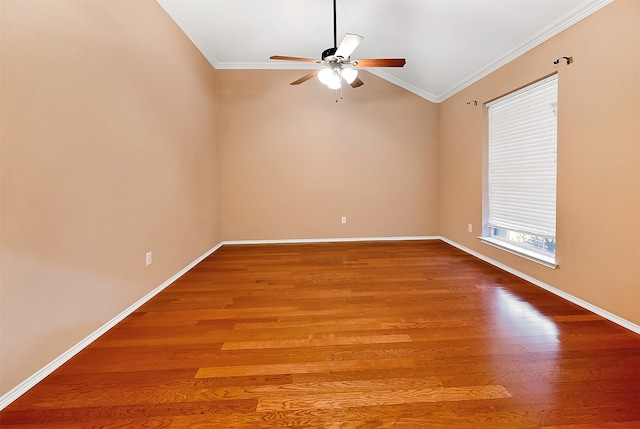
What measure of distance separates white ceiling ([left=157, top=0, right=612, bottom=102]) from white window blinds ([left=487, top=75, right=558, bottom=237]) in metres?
0.47

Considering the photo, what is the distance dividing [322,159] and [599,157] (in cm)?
351

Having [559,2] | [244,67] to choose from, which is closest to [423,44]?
[559,2]

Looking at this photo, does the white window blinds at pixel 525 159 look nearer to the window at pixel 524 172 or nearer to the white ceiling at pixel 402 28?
the window at pixel 524 172

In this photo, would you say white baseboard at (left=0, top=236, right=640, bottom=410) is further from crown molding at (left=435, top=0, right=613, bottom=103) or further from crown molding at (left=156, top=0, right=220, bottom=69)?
crown molding at (left=156, top=0, right=220, bottom=69)

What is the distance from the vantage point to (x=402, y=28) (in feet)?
11.0

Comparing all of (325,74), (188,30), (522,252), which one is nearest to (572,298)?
(522,252)

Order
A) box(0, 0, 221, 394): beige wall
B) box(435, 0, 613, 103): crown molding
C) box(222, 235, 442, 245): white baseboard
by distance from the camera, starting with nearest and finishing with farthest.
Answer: box(0, 0, 221, 394): beige wall → box(435, 0, 613, 103): crown molding → box(222, 235, 442, 245): white baseboard

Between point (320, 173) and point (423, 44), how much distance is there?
7.88ft

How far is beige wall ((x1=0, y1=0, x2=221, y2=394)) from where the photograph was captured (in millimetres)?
1381

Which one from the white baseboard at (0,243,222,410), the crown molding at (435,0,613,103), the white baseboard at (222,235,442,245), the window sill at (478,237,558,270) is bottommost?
the white baseboard at (0,243,222,410)

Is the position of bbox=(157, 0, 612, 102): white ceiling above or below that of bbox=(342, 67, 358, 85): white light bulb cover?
above

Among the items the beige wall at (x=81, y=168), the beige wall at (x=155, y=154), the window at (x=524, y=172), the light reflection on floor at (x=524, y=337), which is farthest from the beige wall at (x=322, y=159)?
the light reflection on floor at (x=524, y=337)

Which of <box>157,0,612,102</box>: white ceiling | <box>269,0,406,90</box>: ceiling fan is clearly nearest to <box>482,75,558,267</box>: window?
<box>157,0,612,102</box>: white ceiling

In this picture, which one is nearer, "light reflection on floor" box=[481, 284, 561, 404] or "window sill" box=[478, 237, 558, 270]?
"light reflection on floor" box=[481, 284, 561, 404]
